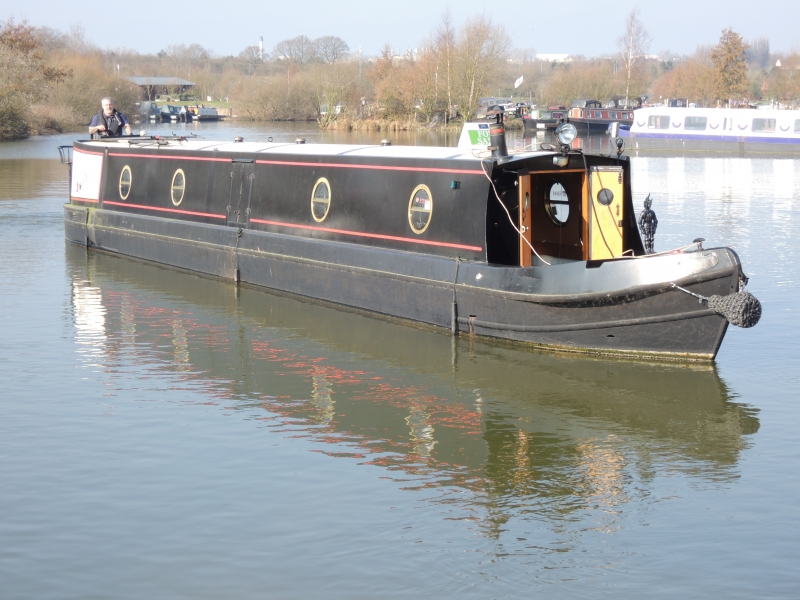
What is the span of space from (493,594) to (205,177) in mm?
10935

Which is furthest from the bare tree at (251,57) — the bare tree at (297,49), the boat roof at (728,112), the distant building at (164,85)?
the boat roof at (728,112)

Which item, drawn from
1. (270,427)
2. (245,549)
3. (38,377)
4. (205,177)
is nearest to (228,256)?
(205,177)

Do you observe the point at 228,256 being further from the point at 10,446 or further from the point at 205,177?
the point at 10,446

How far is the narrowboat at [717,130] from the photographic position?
42.2 meters

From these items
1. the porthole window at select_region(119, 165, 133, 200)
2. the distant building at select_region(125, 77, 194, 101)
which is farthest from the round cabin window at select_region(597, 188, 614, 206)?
the distant building at select_region(125, 77, 194, 101)

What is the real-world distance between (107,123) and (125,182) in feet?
6.66

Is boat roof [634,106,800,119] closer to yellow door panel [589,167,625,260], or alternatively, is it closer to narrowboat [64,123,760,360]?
narrowboat [64,123,760,360]

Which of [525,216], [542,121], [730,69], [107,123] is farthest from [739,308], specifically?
[730,69]

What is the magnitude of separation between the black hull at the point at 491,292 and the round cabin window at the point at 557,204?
4.37ft

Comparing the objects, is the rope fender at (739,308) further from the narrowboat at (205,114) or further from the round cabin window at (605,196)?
the narrowboat at (205,114)

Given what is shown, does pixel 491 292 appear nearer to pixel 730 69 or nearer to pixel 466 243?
pixel 466 243

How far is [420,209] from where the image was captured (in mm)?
11930

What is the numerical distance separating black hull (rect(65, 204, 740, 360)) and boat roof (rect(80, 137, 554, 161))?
3.85 ft

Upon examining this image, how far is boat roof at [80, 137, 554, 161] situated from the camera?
11758 mm
